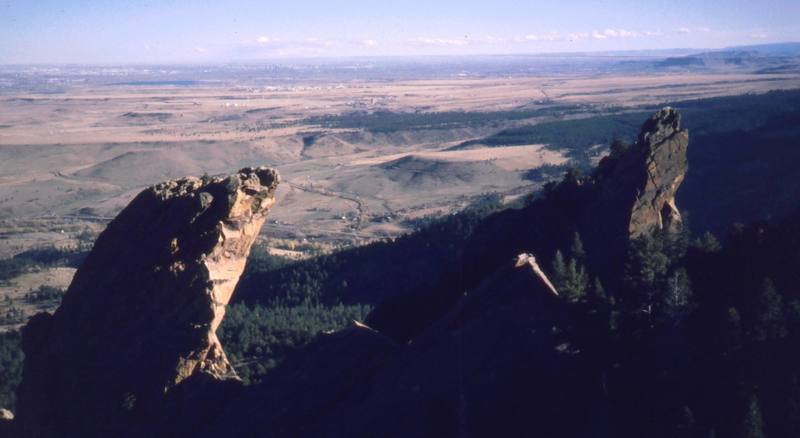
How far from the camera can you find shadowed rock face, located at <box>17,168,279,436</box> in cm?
2202

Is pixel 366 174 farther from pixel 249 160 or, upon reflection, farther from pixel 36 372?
pixel 36 372

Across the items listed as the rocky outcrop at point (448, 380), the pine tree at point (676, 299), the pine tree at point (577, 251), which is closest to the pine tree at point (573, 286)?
the rocky outcrop at point (448, 380)

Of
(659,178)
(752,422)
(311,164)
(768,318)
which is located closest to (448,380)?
(752,422)

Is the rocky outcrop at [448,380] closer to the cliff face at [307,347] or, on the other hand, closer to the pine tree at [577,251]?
the cliff face at [307,347]

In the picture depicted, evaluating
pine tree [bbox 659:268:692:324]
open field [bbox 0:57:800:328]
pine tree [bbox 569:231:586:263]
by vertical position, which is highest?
pine tree [bbox 659:268:692:324]

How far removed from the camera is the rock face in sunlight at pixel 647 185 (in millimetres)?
26422

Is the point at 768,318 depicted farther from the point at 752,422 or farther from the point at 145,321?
the point at 145,321

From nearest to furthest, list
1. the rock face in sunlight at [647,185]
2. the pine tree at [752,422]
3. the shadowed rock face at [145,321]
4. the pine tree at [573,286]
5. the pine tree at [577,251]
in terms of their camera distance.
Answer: the pine tree at [752,422] → the pine tree at [573,286] → the shadowed rock face at [145,321] → the pine tree at [577,251] → the rock face in sunlight at [647,185]

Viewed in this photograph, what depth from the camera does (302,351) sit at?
2228 cm

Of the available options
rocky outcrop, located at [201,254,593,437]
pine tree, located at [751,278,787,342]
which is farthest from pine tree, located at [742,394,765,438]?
rocky outcrop, located at [201,254,593,437]

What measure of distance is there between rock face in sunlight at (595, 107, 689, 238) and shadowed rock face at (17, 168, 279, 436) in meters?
13.7

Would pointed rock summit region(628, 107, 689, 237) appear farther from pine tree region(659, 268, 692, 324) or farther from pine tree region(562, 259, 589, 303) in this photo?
pine tree region(659, 268, 692, 324)

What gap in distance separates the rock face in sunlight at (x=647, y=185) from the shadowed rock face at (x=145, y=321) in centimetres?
1368

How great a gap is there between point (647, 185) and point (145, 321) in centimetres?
1891
